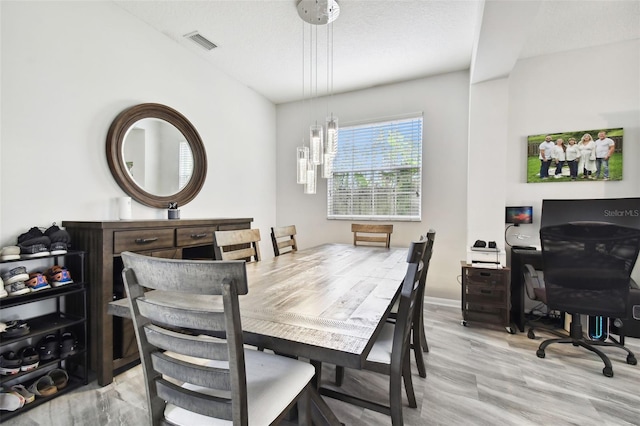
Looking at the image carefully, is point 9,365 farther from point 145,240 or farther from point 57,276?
point 145,240

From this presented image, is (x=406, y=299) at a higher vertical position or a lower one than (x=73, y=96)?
lower

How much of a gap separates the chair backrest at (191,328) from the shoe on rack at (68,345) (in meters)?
1.40

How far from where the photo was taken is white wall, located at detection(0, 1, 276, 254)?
1771 mm

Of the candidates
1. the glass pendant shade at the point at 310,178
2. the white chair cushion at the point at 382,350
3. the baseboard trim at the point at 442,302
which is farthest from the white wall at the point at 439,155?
the white chair cushion at the point at 382,350

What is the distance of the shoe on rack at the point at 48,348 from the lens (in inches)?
67.6

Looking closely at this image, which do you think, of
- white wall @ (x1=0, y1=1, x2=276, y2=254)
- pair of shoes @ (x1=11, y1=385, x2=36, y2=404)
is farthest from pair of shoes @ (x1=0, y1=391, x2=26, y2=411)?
white wall @ (x1=0, y1=1, x2=276, y2=254)

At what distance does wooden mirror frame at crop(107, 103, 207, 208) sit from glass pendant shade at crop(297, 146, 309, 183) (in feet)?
4.48

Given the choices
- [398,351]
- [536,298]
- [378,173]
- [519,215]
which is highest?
[378,173]

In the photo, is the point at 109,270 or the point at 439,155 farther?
the point at 439,155

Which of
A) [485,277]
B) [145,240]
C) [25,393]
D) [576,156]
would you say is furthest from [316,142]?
[576,156]

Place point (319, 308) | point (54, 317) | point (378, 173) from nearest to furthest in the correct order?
point (319, 308)
point (54, 317)
point (378, 173)

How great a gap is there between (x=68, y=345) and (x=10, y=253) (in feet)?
2.19

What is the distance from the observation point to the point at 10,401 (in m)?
1.53

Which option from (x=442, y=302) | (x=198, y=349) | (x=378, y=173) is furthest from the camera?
(x=378, y=173)
